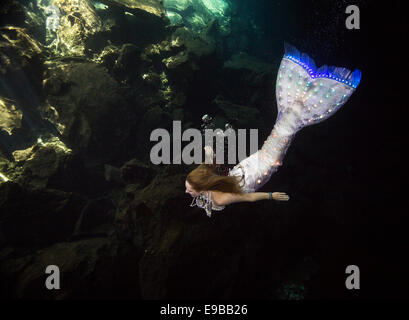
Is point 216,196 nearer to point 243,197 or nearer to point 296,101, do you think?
point 243,197

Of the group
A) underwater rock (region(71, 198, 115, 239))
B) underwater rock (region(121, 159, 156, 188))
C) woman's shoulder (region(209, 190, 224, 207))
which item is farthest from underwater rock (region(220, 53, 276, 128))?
underwater rock (region(71, 198, 115, 239))

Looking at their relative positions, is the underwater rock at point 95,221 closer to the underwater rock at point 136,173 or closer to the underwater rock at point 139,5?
the underwater rock at point 136,173

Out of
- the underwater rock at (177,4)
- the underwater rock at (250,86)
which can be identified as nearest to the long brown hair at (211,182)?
the underwater rock at (250,86)

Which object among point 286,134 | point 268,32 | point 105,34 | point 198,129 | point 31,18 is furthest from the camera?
point 268,32

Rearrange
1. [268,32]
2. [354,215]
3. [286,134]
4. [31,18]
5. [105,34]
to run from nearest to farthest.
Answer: [286,134]
[354,215]
[105,34]
[31,18]
[268,32]

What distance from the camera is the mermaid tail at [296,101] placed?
323cm

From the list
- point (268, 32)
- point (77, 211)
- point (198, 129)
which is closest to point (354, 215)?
point (198, 129)

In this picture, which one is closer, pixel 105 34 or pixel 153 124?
pixel 153 124

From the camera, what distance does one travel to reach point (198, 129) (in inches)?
239

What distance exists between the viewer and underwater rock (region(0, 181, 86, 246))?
451cm

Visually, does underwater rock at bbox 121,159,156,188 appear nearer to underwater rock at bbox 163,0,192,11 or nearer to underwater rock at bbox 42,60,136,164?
underwater rock at bbox 42,60,136,164

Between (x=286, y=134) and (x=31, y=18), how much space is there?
12083mm
